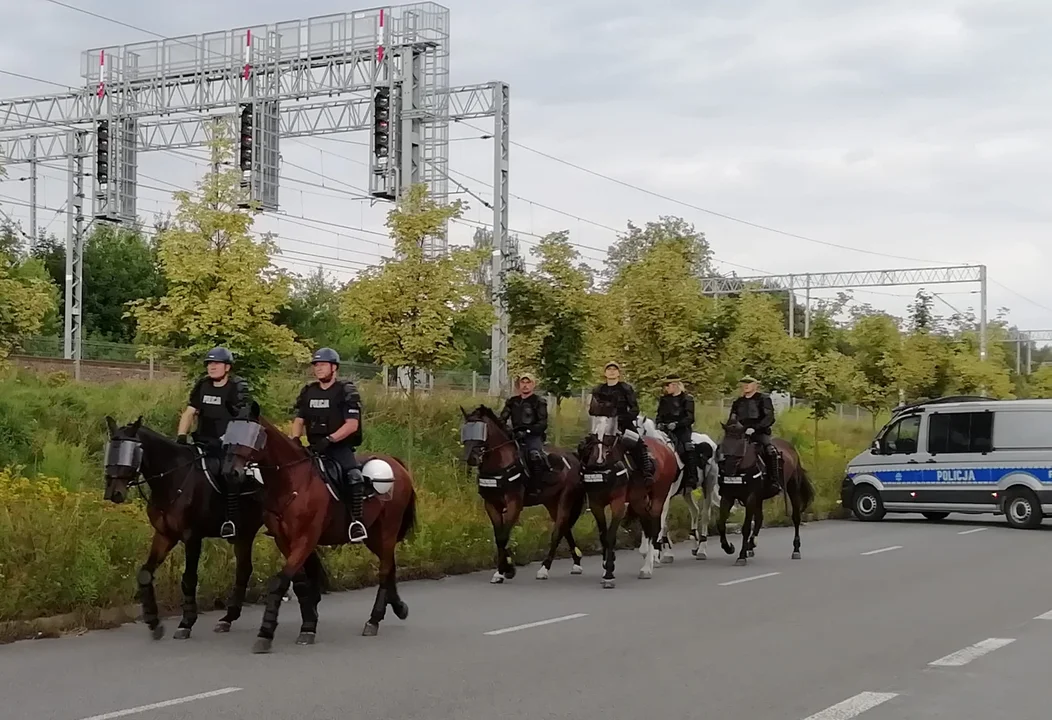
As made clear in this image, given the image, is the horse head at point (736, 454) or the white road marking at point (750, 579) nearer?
the white road marking at point (750, 579)

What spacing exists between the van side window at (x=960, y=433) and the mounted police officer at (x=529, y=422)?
13.7 m

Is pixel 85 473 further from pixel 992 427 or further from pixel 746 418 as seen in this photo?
pixel 992 427

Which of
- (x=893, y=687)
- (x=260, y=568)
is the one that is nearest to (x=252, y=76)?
(x=260, y=568)

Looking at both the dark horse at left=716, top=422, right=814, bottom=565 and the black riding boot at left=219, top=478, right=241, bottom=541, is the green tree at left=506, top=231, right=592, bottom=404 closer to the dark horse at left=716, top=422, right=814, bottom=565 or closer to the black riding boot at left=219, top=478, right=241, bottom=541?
the dark horse at left=716, top=422, right=814, bottom=565

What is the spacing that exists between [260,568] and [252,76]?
1025 inches

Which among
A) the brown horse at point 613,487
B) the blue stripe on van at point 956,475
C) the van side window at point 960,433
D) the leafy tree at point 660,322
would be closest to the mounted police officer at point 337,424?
the brown horse at point 613,487

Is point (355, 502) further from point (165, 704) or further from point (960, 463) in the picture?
Answer: point (960, 463)

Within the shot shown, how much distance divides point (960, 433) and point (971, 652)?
1682 centimetres

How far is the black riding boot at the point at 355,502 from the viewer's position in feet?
38.2

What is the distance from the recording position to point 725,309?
91.4 feet

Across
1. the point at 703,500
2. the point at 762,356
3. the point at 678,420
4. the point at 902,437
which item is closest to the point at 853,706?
the point at 678,420

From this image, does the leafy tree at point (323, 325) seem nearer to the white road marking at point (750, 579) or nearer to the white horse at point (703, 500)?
the white horse at point (703, 500)

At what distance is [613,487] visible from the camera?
16.5 meters

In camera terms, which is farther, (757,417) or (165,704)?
(757,417)
